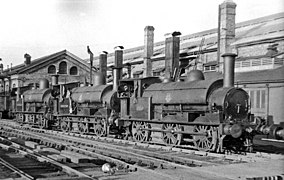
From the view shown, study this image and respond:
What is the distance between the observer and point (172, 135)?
14.8 metres

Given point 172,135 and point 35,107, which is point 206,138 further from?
point 35,107

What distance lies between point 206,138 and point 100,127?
7772mm

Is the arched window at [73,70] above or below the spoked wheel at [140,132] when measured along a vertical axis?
above

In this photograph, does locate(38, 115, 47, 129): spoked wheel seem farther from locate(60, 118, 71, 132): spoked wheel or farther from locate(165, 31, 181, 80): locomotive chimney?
locate(165, 31, 181, 80): locomotive chimney

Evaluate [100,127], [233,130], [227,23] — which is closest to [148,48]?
[227,23]

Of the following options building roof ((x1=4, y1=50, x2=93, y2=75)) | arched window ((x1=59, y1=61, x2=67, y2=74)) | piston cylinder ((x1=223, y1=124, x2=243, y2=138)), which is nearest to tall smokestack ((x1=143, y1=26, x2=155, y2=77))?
building roof ((x1=4, y1=50, x2=93, y2=75))

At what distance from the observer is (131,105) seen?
17.3 m

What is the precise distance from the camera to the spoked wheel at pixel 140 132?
16.3 metres

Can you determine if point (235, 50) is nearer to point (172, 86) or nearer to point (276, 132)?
point (172, 86)

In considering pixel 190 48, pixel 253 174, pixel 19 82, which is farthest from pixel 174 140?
pixel 19 82

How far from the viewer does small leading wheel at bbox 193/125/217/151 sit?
1298cm

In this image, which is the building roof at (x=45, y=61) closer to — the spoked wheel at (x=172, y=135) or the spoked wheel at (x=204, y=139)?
the spoked wheel at (x=172, y=135)

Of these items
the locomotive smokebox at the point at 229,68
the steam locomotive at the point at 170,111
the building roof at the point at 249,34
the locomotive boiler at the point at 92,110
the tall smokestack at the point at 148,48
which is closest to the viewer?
the steam locomotive at the point at 170,111

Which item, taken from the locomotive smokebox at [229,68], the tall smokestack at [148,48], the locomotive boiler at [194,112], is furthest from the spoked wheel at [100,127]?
the tall smokestack at [148,48]
